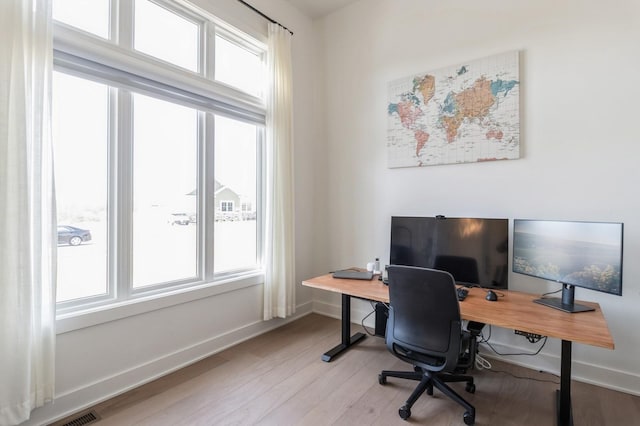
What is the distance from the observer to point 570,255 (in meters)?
1.98

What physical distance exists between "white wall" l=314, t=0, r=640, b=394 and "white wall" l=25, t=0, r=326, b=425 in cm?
60

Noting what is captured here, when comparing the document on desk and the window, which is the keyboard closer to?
the document on desk

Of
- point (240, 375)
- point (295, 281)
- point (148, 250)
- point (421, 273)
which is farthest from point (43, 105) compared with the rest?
point (295, 281)

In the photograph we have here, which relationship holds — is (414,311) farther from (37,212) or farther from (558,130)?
(37,212)

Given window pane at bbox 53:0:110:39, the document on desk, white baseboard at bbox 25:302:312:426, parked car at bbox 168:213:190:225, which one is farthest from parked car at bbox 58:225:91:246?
the document on desk

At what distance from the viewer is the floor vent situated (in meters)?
1.87

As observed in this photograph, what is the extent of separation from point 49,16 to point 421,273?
2.66 metres

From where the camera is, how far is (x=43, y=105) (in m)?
1.77

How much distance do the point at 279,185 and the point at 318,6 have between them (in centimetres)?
221

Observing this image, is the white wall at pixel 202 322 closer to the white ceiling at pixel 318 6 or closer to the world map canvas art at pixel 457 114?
the white ceiling at pixel 318 6

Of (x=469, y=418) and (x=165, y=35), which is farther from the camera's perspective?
(x=165, y=35)

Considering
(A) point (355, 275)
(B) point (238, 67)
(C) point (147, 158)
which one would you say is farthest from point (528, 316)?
(B) point (238, 67)

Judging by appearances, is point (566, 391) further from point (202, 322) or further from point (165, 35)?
point (165, 35)

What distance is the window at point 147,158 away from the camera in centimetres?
203
